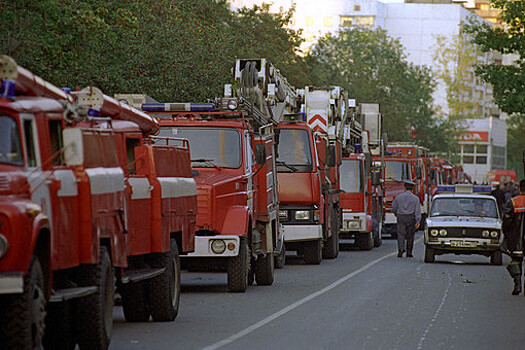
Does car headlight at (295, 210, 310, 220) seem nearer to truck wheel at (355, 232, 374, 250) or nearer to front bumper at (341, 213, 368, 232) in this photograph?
front bumper at (341, 213, 368, 232)

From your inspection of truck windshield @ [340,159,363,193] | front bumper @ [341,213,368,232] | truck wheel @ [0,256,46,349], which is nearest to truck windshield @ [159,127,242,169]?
truck wheel @ [0,256,46,349]

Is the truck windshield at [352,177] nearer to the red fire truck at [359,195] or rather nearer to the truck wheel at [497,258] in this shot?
the red fire truck at [359,195]

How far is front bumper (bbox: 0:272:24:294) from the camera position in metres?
9.38

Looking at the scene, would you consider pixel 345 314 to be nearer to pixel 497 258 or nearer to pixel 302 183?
pixel 302 183

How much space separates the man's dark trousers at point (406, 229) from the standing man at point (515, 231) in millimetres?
11005

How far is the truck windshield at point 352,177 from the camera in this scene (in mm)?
35062

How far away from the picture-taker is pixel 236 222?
19188 millimetres

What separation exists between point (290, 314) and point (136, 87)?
67.6 feet

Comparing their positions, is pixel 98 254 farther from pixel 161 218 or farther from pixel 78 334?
pixel 161 218

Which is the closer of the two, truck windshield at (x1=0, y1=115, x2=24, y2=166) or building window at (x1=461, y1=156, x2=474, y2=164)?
truck windshield at (x1=0, y1=115, x2=24, y2=166)

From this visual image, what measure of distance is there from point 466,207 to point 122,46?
11.3 metres

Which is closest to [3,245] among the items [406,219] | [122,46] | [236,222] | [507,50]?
[236,222]

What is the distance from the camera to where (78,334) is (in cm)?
1152

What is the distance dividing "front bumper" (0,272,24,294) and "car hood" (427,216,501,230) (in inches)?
789
